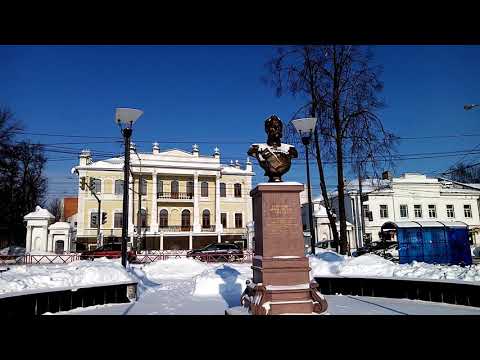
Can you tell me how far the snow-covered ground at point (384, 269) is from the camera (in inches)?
378

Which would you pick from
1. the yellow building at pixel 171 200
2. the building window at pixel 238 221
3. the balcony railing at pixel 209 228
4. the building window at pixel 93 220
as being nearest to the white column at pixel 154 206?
the yellow building at pixel 171 200

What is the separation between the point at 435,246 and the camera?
18141 mm

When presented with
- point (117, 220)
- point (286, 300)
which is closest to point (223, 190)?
point (117, 220)

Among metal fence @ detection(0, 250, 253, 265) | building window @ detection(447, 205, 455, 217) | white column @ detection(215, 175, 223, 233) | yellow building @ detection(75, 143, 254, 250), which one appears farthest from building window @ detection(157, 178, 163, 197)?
building window @ detection(447, 205, 455, 217)

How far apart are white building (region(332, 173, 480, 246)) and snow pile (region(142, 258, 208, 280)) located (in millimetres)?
25941

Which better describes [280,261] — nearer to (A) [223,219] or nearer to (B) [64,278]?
(B) [64,278]

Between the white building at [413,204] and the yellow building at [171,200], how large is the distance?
44.7 feet

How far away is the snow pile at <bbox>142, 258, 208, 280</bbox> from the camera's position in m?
17.9

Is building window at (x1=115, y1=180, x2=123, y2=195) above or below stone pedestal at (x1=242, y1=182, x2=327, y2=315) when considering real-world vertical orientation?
above

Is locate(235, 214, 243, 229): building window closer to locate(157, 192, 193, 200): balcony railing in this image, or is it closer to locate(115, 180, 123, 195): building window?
locate(157, 192, 193, 200): balcony railing
